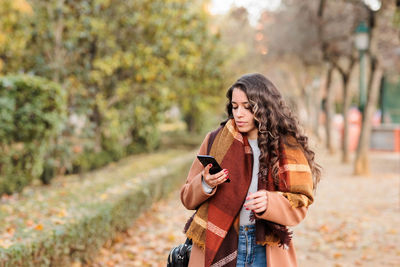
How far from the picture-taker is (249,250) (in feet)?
7.70

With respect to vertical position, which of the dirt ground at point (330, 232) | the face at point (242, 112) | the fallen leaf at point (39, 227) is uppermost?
the face at point (242, 112)

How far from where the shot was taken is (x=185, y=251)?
2543mm

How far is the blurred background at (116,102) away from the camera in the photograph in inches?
213

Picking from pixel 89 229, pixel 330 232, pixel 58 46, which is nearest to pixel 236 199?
pixel 89 229

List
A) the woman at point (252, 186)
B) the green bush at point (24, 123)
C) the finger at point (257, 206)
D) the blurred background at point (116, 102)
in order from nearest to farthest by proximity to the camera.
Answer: the finger at point (257, 206)
the woman at point (252, 186)
the blurred background at point (116, 102)
the green bush at point (24, 123)

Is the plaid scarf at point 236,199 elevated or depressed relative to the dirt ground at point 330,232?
elevated

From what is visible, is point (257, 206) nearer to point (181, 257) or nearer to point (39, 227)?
point (181, 257)

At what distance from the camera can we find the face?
2.37m

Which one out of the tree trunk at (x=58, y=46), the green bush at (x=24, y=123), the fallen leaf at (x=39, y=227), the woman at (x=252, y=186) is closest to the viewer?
the woman at (x=252, y=186)

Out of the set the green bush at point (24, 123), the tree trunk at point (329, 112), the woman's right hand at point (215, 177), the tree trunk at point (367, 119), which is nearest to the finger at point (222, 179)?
the woman's right hand at point (215, 177)

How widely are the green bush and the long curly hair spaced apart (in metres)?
5.78

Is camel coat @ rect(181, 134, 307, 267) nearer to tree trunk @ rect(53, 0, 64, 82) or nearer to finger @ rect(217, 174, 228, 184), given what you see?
finger @ rect(217, 174, 228, 184)

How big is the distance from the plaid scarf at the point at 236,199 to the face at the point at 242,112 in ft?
0.26

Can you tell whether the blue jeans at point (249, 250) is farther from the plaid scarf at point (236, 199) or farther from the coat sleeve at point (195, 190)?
the coat sleeve at point (195, 190)
